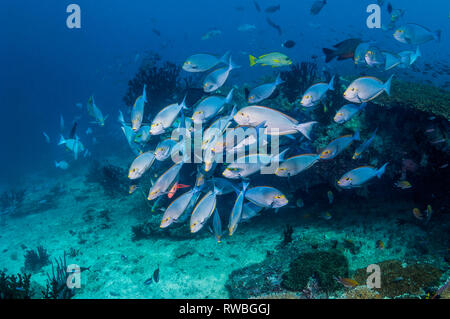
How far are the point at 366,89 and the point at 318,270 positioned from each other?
3.05 meters

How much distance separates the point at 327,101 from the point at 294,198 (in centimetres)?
285

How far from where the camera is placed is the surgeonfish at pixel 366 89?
3760mm

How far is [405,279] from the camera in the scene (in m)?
3.11

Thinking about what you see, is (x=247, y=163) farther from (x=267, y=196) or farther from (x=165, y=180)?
A: (x=165, y=180)

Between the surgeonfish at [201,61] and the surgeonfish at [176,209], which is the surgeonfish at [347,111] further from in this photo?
the surgeonfish at [176,209]

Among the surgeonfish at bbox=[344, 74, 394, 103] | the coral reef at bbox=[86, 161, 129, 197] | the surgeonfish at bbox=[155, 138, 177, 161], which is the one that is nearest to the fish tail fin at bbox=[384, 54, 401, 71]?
the surgeonfish at bbox=[344, 74, 394, 103]

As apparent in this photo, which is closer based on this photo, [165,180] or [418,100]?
[165,180]

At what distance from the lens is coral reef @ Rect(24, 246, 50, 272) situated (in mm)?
5586

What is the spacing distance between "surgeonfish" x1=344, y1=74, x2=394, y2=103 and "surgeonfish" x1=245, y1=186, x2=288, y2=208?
7.19 ft

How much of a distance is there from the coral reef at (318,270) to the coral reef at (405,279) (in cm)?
33

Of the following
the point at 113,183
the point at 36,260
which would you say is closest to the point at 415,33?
the point at 113,183

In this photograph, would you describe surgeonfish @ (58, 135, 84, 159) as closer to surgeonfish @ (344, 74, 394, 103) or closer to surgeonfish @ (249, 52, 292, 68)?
surgeonfish @ (249, 52, 292, 68)

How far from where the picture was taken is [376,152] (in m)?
4.61

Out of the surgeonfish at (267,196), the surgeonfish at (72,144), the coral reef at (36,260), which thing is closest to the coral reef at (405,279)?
the surgeonfish at (267,196)
